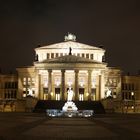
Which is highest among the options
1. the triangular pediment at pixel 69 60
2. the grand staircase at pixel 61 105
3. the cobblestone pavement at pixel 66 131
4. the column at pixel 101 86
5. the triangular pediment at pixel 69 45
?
the triangular pediment at pixel 69 45

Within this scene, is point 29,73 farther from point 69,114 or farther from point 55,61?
point 69,114

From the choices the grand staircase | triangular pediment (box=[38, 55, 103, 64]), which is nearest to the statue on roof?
triangular pediment (box=[38, 55, 103, 64])

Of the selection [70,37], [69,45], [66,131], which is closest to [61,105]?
[69,45]

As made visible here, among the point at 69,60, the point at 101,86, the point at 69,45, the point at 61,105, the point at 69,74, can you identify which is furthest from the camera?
the point at 69,45

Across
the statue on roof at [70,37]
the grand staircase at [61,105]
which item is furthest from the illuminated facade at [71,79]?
the grand staircase at [61,105]

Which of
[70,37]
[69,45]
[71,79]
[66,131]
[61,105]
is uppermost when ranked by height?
[70,37]

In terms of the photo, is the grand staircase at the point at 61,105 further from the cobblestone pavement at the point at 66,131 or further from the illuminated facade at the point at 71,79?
the cobblestone pavement at the point at 66,131

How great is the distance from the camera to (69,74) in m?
127

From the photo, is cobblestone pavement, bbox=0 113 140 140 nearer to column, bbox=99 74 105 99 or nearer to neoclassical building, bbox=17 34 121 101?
neoclassical building, bbox=17 34 121 101

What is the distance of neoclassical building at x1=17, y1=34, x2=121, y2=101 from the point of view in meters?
122

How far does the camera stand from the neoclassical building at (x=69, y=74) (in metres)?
122

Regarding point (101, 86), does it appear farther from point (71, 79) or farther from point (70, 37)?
point (70, 37)

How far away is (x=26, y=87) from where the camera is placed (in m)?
130

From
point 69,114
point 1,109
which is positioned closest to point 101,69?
point 1,109
